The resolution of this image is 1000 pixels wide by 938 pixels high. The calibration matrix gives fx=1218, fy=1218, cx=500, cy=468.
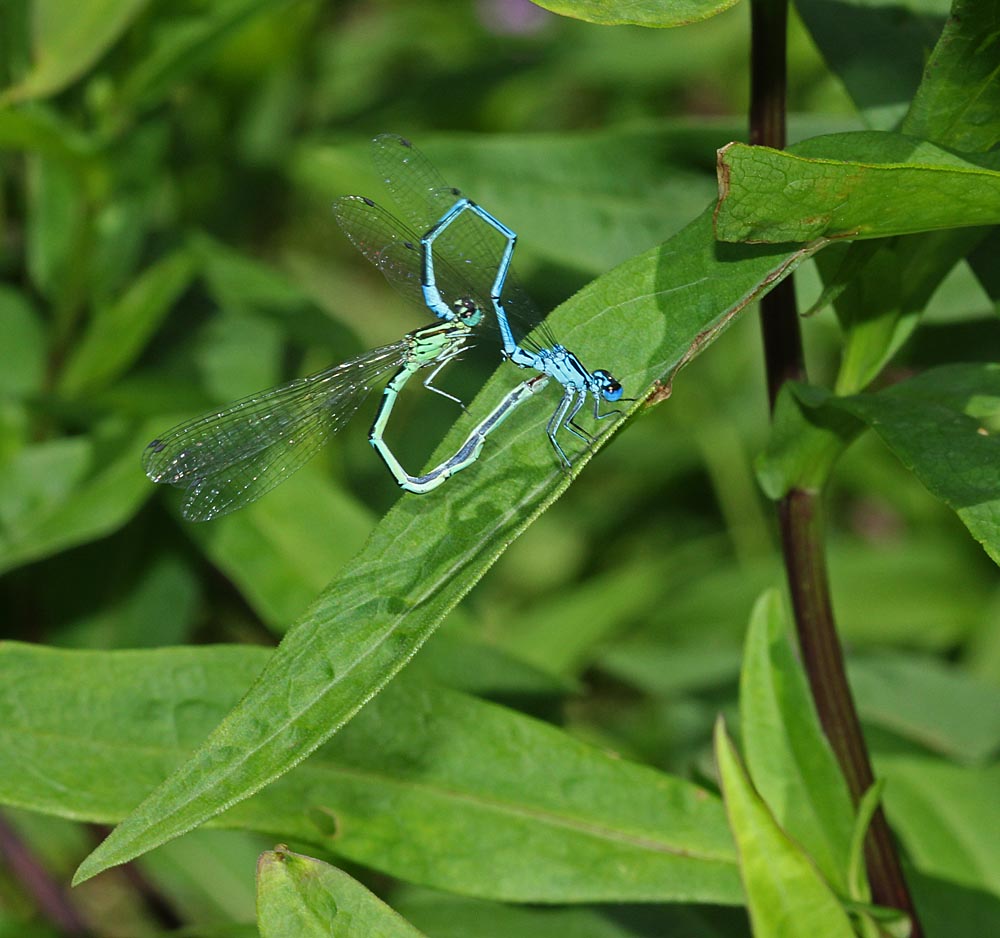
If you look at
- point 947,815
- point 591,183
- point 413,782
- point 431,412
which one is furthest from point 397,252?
point 947,815

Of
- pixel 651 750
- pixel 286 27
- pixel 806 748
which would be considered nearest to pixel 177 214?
pixel 286 27

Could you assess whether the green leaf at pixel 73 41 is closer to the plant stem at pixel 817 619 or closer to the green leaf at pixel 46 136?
the green leaf at pixel 46 136

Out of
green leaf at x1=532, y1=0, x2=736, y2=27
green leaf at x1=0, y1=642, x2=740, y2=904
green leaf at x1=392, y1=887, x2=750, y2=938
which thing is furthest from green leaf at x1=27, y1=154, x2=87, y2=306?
green leaf at x1=532, y1=0, x2=736, y2=27

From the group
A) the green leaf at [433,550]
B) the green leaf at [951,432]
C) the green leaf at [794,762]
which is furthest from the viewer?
the green leaf at [794,762]

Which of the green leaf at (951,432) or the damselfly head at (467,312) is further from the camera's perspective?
the damselfly head at (467,312)

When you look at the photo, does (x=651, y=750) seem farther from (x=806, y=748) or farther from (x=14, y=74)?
(x=14, y=74)

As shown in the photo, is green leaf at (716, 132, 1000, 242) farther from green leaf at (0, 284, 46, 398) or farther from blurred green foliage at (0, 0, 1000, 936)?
green leaf at (0, 284, 46, 398)

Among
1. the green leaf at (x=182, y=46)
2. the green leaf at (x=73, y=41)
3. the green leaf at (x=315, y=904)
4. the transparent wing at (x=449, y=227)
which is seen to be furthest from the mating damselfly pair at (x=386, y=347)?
the green leaf at (x=315, y=904)
